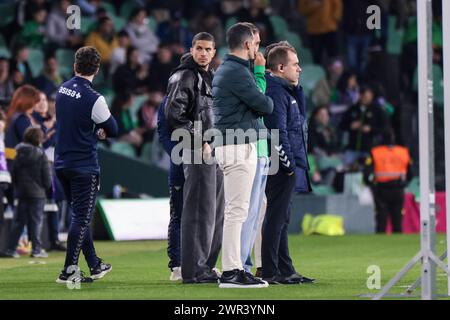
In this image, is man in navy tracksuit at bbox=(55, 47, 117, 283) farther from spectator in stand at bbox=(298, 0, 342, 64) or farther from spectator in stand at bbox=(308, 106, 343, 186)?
spectator in stand at bbox=(298, 0, 342, 64)

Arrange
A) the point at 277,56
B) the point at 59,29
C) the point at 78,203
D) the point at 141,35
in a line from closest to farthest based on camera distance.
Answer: the point at 78,203, the point at 277,56, the point at 59,29, the point at 141,35

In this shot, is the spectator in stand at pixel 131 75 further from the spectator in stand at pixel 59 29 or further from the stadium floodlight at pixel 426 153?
the stadium floodlight at pixel 426 153

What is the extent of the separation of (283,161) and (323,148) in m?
12.5

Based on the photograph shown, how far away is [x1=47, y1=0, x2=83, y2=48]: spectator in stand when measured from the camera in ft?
82.2

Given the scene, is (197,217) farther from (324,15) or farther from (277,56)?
(324,15)

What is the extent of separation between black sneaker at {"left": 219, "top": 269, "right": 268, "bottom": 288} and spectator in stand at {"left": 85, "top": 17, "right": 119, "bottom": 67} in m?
14.3

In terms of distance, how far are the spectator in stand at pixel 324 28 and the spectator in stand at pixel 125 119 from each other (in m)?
5.04

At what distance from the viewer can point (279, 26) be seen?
27.2 m

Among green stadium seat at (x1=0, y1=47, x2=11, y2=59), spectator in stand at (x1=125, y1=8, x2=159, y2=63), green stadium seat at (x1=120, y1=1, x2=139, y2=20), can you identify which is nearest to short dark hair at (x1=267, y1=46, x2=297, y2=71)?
green stadium seat at (x1=0, y1=47, x2=11, y2=59)

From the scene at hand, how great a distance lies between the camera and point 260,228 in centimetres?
1269

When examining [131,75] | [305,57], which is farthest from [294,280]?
[305,57]

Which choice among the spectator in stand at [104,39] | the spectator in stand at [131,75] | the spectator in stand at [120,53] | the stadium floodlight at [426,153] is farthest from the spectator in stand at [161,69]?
the stadium floodlight at [426,153]

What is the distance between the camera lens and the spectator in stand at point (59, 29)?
25.1 metres
